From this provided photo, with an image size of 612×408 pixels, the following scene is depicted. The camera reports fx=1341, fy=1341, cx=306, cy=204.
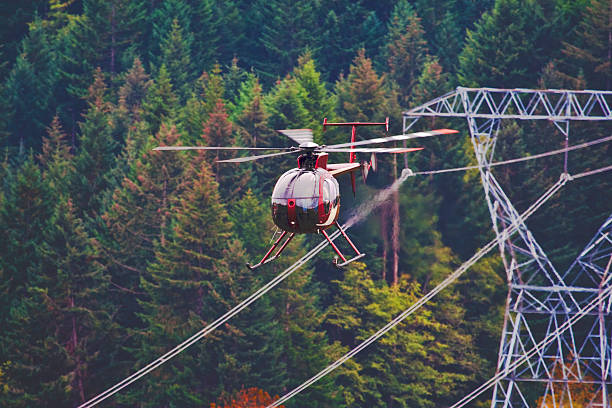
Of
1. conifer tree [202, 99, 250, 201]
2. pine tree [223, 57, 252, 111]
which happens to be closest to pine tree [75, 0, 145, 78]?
pine tree [223, 57, 252, 111]

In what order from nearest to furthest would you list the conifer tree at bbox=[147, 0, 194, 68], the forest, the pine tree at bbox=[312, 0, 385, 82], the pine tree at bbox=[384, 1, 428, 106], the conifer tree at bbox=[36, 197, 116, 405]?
the forest → the conifer tree at bbox=[36, 197, 116, 405] → the pine tree at bbox=[384, 1, 428, 106] → the pine tree at bbox=[312, 0, 385, 82] → the conifer tree at bbox=[147, 0, 194, 68]

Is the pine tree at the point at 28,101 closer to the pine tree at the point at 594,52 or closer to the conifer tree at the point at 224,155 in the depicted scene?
the conifer tree at the point at 224,155

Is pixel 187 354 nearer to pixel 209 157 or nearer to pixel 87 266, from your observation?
pixel 87 266

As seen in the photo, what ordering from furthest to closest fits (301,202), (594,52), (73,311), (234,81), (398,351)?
(234,81), (594,52), (73,311), (398,351), (301,202)

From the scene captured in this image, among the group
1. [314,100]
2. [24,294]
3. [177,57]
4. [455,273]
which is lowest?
[24,294]

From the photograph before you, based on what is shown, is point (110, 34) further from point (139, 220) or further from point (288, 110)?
point (139, 220)

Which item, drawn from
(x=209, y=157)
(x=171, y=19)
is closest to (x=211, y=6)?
(x=171, y=19)

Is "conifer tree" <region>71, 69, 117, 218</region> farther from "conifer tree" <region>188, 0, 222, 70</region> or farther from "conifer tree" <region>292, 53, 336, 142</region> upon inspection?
"conifer tree" <region>188, 0, 222, 70</region>

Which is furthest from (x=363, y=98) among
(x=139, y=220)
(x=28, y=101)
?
(x=28, y=101)

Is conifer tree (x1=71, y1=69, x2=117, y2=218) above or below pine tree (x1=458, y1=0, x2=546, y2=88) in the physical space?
below
